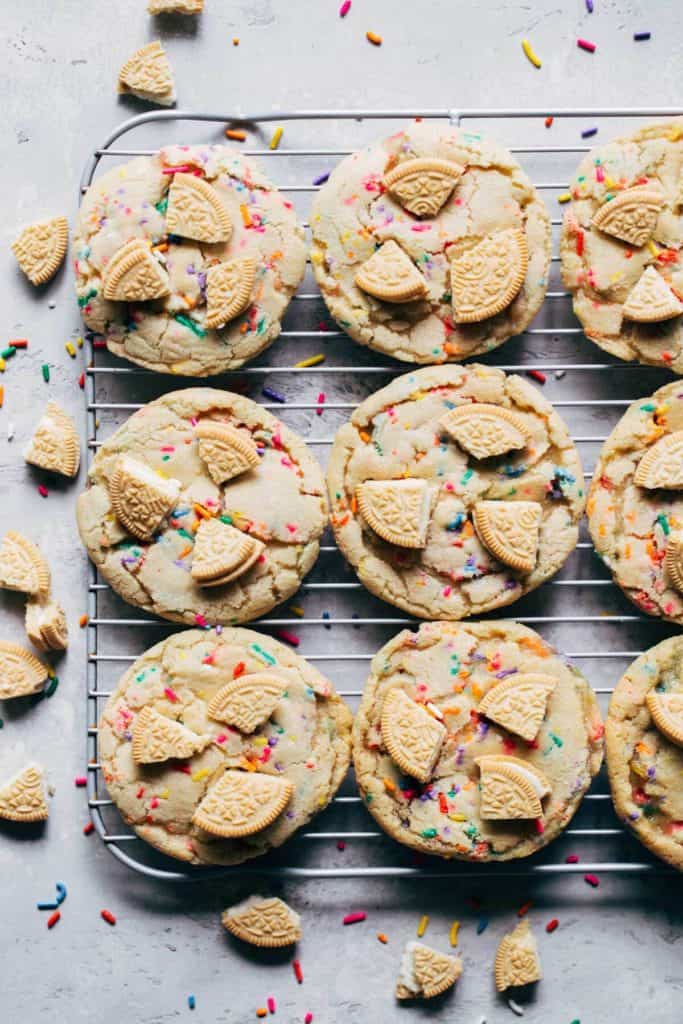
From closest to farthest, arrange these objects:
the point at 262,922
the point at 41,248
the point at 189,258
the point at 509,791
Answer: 1. the point at 509,791
2. the point at 189,258
3. the point at 262,922
4. the point at 41,248

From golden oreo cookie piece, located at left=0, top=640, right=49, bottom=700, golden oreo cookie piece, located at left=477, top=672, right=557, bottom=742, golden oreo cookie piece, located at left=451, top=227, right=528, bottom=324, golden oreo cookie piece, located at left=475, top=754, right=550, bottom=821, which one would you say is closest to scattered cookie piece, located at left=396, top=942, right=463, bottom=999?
golden oreo cookie piece, located at left=475, top=754, right=550, bottom=821

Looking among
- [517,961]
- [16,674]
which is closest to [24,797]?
[16,674]

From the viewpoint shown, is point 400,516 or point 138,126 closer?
point 400,516

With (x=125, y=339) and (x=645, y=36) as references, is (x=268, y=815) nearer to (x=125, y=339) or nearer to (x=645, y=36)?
(x=125, y=339)

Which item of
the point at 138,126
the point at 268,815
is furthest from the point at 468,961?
the point at 138,126

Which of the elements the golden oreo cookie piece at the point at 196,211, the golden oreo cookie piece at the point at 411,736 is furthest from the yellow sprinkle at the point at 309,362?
the golden oreo cookie piece at the point at 411,736

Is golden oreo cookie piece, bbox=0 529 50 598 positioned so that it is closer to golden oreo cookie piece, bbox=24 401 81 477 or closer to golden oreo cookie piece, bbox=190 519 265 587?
golden oreo cookie piece, bbox=24 401 81 477

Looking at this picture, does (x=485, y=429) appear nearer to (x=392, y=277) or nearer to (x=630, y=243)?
(x=392, y=277)
